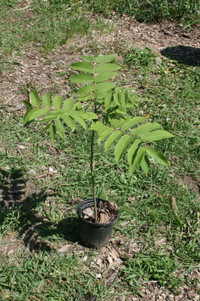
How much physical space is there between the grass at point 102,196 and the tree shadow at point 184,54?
0.81 meters

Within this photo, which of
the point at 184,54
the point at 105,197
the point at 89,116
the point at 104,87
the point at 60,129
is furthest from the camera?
the point at 184,54

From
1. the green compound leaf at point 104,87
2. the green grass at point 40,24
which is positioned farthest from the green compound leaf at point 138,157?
the green grass at point 40,24

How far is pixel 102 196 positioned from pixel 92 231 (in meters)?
0.61

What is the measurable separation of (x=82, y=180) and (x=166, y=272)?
1.15 metres

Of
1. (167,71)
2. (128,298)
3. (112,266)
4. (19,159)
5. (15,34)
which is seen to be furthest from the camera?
(15,34)

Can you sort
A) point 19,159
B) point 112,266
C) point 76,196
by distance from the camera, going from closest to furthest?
point 112,266 < point 76,196 < point 19,159

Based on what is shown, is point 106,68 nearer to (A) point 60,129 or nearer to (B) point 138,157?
(A) point 60,129

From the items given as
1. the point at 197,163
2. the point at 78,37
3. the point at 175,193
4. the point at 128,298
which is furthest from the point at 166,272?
the point at 78,37

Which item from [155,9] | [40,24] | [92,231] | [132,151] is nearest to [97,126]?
[132,151]

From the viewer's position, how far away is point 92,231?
2738 mm

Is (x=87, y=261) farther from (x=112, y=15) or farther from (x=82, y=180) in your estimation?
(x=112, y=15)

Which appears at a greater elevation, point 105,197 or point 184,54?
point 184,54

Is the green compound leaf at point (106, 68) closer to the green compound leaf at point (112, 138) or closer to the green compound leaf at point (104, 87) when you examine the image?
the green compound leaf at point (104, 87)

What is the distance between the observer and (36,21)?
5.88 meters
